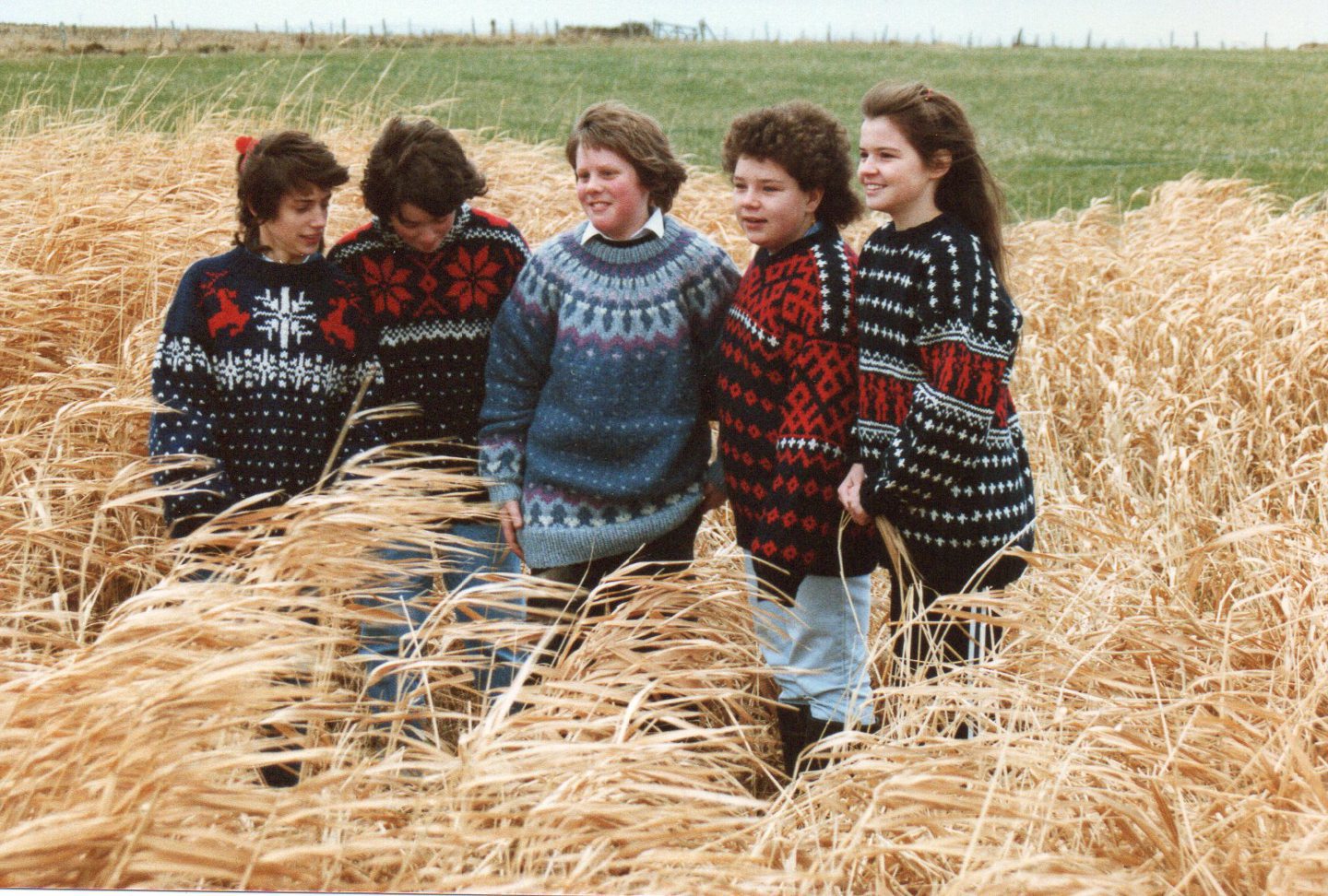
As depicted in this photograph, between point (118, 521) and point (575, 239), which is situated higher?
point (575, 239)

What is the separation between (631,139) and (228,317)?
73cm

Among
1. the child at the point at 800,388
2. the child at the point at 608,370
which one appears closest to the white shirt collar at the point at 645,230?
the child at the point at 608,370

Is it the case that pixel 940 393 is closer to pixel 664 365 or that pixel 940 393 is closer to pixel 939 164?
pixel 939 164

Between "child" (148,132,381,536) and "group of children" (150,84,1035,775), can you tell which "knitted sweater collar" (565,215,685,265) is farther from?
"child" (148,132,381,536)

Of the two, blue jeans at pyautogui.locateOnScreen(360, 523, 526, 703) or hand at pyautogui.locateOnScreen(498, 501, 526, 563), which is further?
hand at pyautogui.locateOnScreen(498, 501, 526, 563)

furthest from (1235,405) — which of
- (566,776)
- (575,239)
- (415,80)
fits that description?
(415,80)

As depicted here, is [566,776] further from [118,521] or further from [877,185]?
[118,521]

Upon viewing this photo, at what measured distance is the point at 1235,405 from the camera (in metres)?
3.11

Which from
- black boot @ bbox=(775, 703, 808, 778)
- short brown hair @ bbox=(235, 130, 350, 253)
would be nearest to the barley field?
black boot @ bbox=(775, 703, 808, 778)

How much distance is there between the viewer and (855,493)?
1.86 m

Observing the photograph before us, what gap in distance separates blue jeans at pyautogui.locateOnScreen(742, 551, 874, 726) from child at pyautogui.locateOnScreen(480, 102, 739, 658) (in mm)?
271

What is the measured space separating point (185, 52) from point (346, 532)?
3695 mm

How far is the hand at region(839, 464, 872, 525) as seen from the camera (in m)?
1.86

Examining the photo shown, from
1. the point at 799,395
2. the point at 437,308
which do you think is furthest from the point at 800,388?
the point at 437,308
